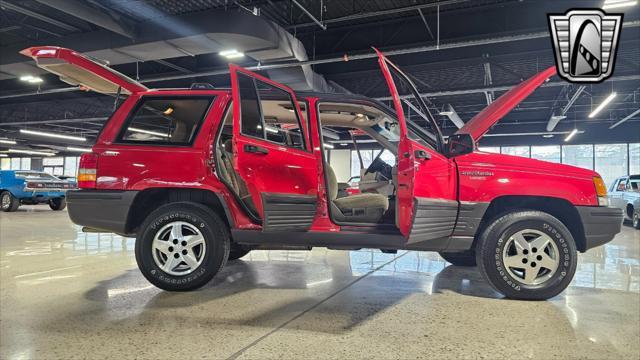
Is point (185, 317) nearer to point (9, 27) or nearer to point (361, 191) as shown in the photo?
point (361, 191)

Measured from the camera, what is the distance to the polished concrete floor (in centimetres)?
195

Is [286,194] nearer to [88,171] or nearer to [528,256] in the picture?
[88,171]

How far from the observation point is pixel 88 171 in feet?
9.93

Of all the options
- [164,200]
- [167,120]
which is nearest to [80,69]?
[167,120]

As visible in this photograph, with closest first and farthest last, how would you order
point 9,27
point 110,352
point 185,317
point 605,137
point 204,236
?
point 110,352 < point 185,317 < point 204,236 < point 9,27 < point 605,137

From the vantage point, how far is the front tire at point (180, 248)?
9.54 feet

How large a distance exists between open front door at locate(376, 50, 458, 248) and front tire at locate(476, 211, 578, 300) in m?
0.37

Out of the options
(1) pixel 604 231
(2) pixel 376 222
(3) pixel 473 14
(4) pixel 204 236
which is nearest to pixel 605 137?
(3) pixel 473 14

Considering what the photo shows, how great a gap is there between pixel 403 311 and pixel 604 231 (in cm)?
191

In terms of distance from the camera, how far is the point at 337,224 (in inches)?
119

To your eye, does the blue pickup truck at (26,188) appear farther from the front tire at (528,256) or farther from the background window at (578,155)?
the background window at (578,155)

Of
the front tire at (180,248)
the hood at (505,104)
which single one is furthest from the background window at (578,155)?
the front tire at (180,248)

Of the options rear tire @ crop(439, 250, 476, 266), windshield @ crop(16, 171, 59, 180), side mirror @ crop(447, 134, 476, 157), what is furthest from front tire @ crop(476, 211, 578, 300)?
windshield @ crop(16, 171, 59, 180)

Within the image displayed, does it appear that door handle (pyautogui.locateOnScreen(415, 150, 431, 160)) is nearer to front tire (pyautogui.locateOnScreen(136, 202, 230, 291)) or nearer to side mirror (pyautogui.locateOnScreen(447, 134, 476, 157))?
side mirror (pyautogui.locateOnScreen(447, 134, 476, 157))
